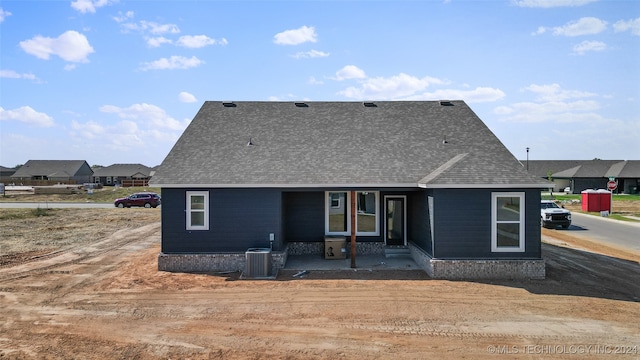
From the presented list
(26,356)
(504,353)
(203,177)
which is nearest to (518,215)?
(504,353)

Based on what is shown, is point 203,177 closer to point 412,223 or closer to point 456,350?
point 412,223

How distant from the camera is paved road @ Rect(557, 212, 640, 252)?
20969mm

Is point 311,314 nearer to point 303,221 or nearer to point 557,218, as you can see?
point 303,221

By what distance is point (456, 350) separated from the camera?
7883mm

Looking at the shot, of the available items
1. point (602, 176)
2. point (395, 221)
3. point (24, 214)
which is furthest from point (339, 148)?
point (602, 176)

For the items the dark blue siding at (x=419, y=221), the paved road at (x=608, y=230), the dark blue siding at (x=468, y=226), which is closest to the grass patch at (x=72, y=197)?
the dark blue siding at (x=419, y=221)

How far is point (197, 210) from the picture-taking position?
47.1ft

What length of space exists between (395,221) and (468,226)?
154 inches

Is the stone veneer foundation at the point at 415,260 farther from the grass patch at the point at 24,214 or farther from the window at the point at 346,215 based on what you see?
the grass patch at the point at 24,214

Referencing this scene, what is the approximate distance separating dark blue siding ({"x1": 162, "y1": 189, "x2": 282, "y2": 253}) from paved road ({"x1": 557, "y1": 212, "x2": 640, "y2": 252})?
17.5 m

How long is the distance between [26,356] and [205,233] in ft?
22.9

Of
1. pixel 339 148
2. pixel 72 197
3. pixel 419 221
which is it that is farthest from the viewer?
pixel 72 197

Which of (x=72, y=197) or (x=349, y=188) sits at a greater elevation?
(x=349, y=188)

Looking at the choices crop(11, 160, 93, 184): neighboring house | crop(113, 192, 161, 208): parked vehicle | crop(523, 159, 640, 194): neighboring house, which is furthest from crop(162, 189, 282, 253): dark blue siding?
crop(11, 160, 93, 184): neighboring house
